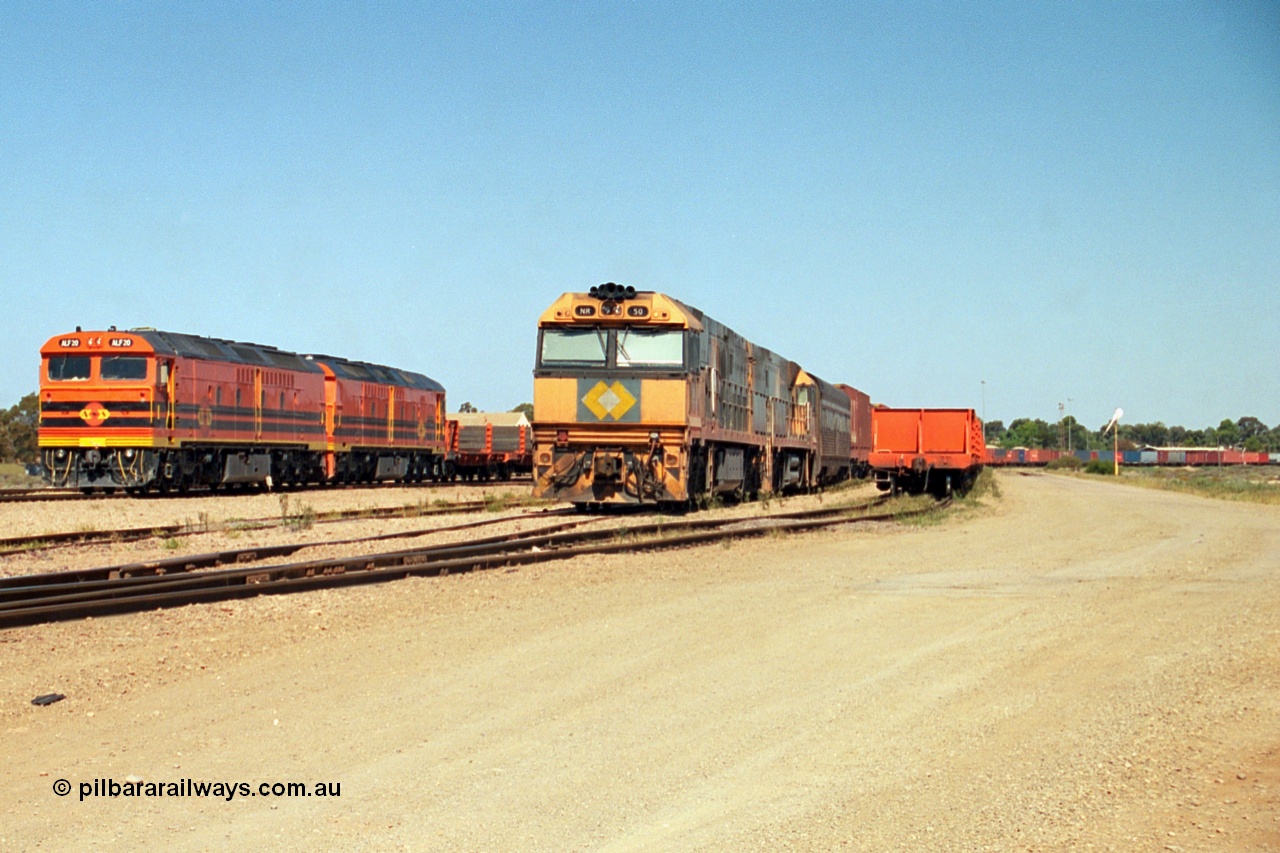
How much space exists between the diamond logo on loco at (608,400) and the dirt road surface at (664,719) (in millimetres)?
9103

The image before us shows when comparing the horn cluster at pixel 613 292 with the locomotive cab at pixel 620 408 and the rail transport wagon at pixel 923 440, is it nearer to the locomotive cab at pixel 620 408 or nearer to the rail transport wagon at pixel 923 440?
the locomotive cab at pixel 620 408

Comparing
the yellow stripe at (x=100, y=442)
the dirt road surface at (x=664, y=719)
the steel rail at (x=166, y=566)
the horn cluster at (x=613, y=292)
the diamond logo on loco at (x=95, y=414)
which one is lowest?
the dirt road surface at (x=664, y=719)

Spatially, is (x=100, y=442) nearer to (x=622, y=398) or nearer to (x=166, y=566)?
(x=622, y=398)

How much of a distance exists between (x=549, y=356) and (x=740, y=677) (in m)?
14.5

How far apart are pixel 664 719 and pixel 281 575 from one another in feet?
22.6

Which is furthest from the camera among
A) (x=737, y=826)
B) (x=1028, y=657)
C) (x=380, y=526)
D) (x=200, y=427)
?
(x=200, y=427)

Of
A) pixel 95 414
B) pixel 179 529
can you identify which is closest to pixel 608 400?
pixel 179 529

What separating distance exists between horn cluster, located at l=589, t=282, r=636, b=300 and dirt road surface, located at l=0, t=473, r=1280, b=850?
33.3 ft

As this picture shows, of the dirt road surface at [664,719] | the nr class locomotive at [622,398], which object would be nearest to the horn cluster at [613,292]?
the nr class locomotive at [622,398]

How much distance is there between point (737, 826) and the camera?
5363 mm

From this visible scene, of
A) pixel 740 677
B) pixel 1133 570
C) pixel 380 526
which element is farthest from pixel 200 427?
pixel 740 677

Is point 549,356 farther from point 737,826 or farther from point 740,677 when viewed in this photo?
point 737,826

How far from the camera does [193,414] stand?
98.5 ft

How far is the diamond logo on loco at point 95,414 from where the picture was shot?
28.5 metres
